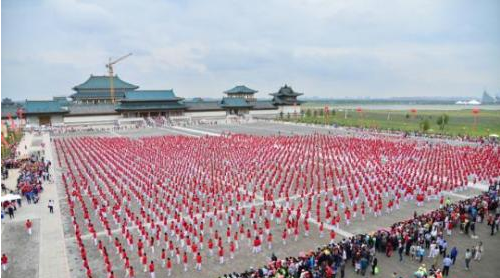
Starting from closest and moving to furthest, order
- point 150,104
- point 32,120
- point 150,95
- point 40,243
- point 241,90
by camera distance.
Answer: point 40,243 → point 32,120 → point 150,104 → point 150,95 → point 241,90

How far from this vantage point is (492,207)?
61.6ft

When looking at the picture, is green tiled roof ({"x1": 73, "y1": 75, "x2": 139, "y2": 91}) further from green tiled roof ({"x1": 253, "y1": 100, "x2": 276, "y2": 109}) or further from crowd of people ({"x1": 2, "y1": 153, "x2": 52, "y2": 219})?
crowd of people ({"x1": 2, "y1": 153, "x2": 52, "y2": 219})

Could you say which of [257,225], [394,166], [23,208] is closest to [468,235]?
[257,225]

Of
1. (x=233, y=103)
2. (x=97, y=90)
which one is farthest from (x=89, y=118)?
(x=233, y=103)

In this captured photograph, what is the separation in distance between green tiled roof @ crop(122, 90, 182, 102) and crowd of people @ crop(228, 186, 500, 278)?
231 feet

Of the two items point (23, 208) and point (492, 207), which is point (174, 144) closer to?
point (23, 208)

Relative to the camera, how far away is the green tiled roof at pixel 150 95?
258 feet

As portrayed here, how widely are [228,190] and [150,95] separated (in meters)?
63.7

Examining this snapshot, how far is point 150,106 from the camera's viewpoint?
7862cm

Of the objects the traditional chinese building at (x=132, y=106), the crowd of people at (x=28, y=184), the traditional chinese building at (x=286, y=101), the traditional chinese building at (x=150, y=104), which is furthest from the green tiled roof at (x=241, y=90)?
the crowd of people at (x=28, y=184)

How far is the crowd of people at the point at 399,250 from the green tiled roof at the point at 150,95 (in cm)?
7047

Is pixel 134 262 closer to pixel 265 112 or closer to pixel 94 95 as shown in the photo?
pixel 265 112

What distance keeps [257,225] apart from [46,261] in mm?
9043

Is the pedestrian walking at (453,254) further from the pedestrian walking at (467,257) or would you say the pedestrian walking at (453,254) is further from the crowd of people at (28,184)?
the crowd of people at (28,184)
